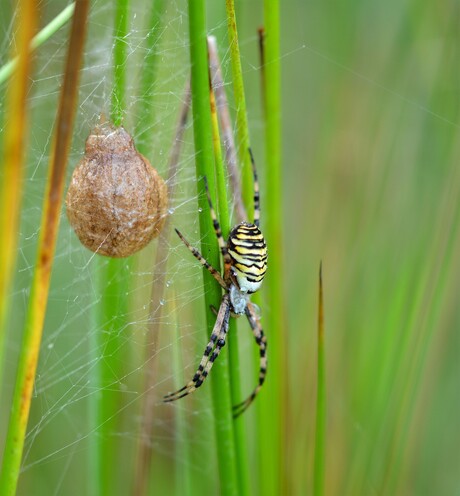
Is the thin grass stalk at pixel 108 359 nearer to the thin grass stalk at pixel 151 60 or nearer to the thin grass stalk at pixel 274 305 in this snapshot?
the thin grass stalk at pixel 151 60

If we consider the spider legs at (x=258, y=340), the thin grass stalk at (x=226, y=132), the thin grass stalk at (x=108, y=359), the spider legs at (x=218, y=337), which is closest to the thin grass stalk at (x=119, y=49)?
the thin grass stalk at (x=108, y=359)

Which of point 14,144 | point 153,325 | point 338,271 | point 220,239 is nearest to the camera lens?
point 14,144

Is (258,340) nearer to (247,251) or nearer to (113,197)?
(247,251)

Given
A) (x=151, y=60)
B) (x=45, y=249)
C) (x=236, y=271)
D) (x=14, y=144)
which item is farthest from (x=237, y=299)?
(x=14, y=144)

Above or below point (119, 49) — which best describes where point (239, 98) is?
below

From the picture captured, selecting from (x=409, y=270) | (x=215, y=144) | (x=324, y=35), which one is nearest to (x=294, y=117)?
(x=324, y=35)

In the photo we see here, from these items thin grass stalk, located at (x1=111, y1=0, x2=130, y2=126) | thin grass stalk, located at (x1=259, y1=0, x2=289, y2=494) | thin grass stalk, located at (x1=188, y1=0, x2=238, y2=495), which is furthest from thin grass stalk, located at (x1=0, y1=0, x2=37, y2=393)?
thin grass stalk, located at (x1=259, y1=0, x2=289, y2=494)
